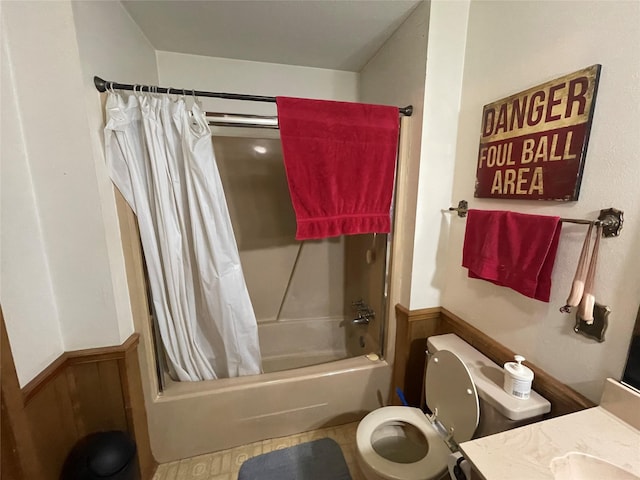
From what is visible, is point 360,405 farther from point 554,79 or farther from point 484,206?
point 554,79

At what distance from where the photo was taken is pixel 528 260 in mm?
1003

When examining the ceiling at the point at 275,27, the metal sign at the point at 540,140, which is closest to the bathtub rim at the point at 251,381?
the metal sign at the point at 540,140

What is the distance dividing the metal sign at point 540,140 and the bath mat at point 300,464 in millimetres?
1551

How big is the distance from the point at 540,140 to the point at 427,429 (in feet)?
4.17

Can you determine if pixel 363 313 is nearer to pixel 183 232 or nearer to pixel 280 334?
pixel 280 334

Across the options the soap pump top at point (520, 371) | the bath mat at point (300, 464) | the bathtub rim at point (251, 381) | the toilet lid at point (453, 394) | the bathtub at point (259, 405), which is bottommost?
the bath mat at point (300, 464)

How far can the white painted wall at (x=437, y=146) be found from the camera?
1.27 metres

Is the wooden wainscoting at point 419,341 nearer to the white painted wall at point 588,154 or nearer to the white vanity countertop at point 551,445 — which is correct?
the white painted wall at point 588,154

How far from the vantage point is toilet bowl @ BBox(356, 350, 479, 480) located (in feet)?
Result: 3.42

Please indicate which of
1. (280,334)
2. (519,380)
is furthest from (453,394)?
(280,334)

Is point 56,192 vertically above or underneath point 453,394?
above

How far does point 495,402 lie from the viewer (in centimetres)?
97

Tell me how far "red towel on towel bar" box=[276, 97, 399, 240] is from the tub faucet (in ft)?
2.26

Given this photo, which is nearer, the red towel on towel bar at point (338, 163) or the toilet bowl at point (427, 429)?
the toilet bowl at point (427, 429)
